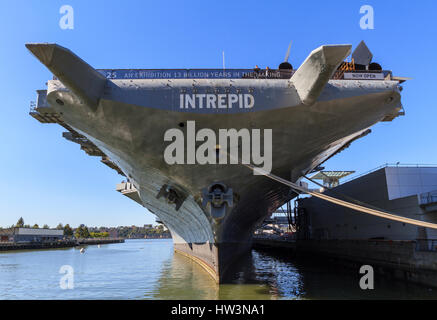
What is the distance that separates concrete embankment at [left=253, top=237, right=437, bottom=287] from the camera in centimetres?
1135

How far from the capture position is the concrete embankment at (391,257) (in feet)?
37.2

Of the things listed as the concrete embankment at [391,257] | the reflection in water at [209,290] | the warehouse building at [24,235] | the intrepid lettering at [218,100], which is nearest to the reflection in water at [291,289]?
the reflection in water at [209,290]

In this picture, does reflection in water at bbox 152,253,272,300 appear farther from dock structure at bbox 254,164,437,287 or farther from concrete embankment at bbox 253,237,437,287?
concrete embankment at bbox 253,237,437,287

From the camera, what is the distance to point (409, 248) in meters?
→ 12.2

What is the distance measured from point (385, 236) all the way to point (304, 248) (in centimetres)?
1040

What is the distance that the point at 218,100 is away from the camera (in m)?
8.45

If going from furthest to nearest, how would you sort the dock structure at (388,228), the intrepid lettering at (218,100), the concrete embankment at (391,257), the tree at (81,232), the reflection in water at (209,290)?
the tree at (81,232) → the dock structure at (388,228) → the concrete embankment at (391,257) → the reflection in water at (209,290) → the intrepid lettering at (218,100)

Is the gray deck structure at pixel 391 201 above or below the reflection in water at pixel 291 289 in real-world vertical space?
above

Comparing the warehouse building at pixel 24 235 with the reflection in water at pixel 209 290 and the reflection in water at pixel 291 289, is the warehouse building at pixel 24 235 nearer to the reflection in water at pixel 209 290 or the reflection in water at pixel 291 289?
the reflection in water at pixel 209 290

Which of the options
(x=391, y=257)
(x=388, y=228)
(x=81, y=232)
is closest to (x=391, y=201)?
(x=388, y=228)

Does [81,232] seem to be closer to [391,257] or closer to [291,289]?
[291,289]

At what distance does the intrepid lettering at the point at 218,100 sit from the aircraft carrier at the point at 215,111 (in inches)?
1.1
